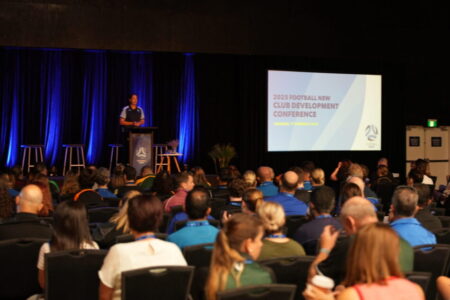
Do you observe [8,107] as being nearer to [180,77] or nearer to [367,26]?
[180,77]

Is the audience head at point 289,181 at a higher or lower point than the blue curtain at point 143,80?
lower

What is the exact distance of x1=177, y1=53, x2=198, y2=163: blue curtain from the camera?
15.2m

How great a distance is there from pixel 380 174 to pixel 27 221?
635 centimetres

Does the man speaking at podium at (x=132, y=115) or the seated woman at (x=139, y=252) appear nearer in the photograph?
the seated woman at (x=139, y=252)

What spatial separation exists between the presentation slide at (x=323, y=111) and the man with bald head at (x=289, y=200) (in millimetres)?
8489

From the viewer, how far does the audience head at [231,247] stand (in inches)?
105

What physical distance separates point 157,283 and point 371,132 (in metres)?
13.4

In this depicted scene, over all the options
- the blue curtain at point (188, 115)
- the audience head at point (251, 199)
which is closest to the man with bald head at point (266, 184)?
the audience head at point (251, 199)

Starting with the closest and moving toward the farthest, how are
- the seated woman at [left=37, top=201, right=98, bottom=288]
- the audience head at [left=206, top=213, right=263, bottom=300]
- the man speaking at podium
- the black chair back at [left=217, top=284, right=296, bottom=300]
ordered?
the black chair back at [left=217, top=284, right=296, bottom=300] → the audience head at [left=206, top=213, right=263, bottom=300] → the seated woman at [left=37, top=201, right=98, bottom=288] → the man speaking at podium

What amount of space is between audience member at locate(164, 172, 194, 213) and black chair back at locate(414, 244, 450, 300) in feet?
8.73

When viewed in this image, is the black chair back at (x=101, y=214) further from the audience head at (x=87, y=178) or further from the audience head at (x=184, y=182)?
the audience head at (x=87, y=178)

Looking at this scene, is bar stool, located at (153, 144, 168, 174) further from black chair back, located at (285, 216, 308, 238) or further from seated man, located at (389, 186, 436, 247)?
seated man, located at (389, 186, 436, 247)

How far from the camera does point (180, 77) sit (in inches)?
598

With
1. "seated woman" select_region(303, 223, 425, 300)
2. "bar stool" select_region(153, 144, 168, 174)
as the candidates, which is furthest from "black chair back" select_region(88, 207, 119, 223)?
"bar stool" select_region(153, 144, 168, 174)
